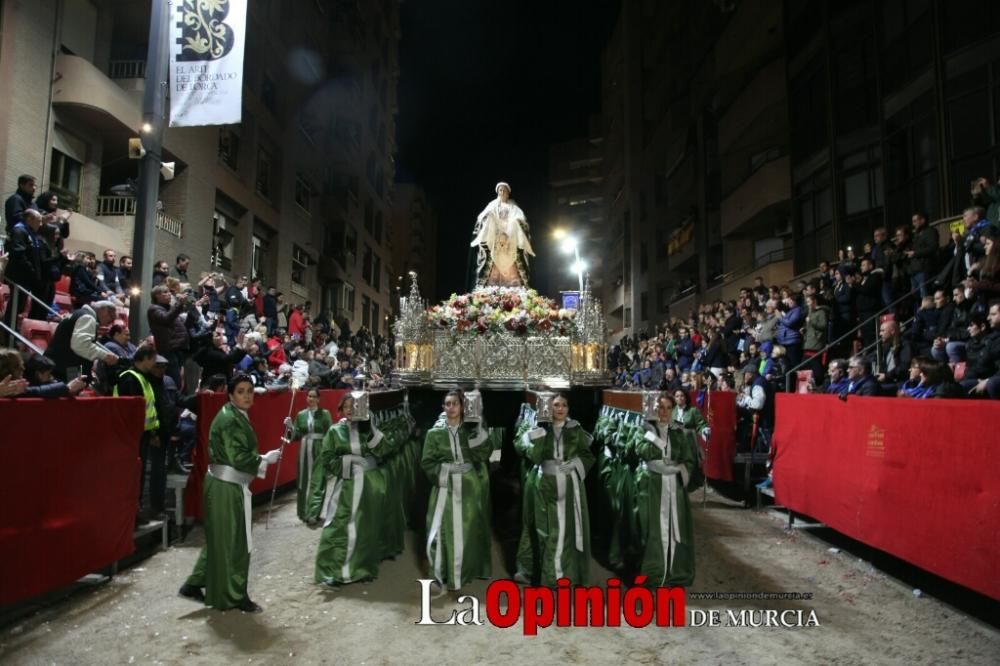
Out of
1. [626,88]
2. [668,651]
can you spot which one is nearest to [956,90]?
[668,651]

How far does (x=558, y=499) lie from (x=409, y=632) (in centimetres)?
188

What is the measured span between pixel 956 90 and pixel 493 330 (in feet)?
43.1

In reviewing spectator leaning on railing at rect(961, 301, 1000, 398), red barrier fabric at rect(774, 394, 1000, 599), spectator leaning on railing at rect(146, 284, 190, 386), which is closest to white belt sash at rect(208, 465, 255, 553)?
spectator leaning on railing at rect(146, 284, 190, 386)

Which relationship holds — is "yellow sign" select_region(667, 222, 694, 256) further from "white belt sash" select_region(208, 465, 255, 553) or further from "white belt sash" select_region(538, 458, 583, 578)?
"white belt sash" select_region(208, 465, 255, 553)

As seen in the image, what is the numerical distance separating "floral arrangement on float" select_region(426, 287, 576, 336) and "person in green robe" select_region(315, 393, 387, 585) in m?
2.90

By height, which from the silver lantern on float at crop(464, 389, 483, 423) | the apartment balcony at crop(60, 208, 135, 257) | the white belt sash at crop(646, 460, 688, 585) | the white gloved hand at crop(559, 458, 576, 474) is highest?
the apartment balcony at crop(60, 208, 135, 257)

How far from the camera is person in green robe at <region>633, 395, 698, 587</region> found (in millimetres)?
5969

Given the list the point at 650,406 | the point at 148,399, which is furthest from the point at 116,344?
the point at 650,406

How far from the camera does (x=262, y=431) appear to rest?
9680 mm

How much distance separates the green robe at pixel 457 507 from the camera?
5895 mm

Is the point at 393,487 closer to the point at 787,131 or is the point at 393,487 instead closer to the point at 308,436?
the point at 308,436

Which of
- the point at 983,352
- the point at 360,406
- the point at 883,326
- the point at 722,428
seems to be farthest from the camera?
the point at 722,428

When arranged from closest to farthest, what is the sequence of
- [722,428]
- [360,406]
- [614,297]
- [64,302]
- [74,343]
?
[360,406] < [74,343] < [64,302] < [722,428] < [614,297]

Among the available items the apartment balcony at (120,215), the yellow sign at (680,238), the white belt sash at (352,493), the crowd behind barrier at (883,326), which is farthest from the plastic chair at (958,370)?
the yellow sign at (680,238)
